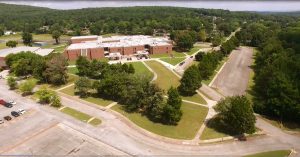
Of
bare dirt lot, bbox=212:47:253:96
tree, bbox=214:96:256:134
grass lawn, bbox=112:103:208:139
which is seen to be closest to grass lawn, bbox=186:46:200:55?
bare dirt lot, bbox=212:47:253:96

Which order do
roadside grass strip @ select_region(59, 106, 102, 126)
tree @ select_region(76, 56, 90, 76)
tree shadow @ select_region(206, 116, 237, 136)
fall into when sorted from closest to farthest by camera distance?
tree shadow @ select_region(206, 116, 237, 136) < roadside grass strip @ select_region(59, 106, 102, 126) < tree @ select_region(76, 56, 90, 76)

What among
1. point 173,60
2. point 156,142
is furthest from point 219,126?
point 173,60

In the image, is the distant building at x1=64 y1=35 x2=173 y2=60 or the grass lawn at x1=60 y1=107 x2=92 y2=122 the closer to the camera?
the grass lawn at x1=60 y1=107 x2=92 y2=122

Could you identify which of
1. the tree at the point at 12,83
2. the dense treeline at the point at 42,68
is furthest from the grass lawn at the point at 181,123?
the tree at the point at 12,83

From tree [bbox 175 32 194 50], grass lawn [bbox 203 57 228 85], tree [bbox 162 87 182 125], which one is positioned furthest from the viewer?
tree [bbox 175 32 194 50]

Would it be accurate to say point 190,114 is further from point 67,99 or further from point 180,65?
point 180,65

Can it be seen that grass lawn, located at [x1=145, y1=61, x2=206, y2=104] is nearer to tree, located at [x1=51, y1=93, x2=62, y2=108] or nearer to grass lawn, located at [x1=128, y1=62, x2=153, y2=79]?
grass lawn, located at [x1=128, y1=62, x2=153, y2=79]

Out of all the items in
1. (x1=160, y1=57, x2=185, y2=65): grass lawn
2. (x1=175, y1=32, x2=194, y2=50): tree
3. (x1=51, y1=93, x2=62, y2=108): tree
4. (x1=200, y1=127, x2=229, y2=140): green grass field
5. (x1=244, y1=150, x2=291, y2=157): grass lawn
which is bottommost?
(x1=244, y1=150, x2=291, y2=157): grass lawn
